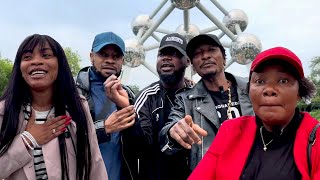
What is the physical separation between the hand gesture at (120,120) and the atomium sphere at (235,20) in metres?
14.6

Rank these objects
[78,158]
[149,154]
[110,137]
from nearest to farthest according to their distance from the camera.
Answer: [78,158]
[110,137]
[149,154]

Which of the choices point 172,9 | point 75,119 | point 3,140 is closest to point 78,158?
point 75,119

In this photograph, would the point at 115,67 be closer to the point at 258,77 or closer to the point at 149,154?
the point at 149,154

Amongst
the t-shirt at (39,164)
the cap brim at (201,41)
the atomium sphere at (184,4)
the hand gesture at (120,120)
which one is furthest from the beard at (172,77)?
the atomium sphere at (184,4)

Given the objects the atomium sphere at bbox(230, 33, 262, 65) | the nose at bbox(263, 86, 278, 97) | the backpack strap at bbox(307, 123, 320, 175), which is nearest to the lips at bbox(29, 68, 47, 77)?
the nose at bbox(263, 86, 278, 97)

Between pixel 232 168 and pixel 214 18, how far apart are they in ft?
48.3

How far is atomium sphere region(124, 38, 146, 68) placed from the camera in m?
16.1

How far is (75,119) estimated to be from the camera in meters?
→ 2.65

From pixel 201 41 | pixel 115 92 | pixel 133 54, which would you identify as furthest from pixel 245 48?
pixel 115 92

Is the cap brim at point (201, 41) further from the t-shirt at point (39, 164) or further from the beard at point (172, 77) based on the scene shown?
the t-shirt at point (39, 164)

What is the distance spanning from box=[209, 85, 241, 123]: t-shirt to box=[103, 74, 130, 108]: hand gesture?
2.15 feet

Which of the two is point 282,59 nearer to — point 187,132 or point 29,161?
point 187,132

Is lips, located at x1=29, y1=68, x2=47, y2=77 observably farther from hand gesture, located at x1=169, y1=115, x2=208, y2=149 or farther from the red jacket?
the red jacket

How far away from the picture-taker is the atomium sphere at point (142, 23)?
59.4 feet
